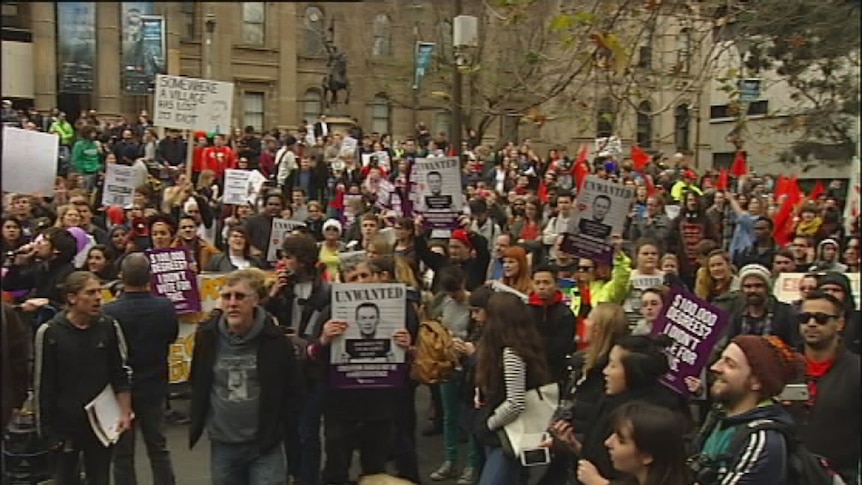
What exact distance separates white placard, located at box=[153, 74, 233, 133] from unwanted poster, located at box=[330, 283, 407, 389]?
19.1 ft

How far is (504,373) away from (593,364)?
1.82 ft

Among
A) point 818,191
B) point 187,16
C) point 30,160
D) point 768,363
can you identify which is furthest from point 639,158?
point 187,16

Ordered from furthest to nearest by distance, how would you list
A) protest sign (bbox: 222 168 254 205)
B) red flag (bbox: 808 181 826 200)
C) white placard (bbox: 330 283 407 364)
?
1. protest sign (bbox: 222 168 254 205)
2. red flag (bbox: 808 181 826 200)
3. white placard (bbox: 330 283 407 364)

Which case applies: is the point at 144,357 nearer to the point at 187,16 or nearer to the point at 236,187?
the point at 187,16

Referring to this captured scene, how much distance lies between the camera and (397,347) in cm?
577

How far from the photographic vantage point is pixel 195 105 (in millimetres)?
11492

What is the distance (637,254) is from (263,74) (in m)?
3.77

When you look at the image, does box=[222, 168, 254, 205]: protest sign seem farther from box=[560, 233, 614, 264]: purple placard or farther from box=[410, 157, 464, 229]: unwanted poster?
box=[560, 233, 614, 264]: purple placard

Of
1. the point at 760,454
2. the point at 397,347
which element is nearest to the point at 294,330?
the point at 397,347

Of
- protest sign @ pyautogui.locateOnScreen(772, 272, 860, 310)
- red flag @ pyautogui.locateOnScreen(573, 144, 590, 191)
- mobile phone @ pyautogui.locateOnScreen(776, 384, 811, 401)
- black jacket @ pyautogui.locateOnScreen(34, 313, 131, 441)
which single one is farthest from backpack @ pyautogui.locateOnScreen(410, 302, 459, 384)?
red flag @ pyautogui.locateOnScreen(573, 144, 590, 191)

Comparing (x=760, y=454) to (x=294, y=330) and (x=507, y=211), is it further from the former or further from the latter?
(x=507, y=211)

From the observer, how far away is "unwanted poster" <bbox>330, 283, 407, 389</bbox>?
5.69m

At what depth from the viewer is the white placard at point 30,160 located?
7.41m

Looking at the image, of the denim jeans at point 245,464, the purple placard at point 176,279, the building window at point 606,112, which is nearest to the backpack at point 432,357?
the denim jeans at point 245,464
